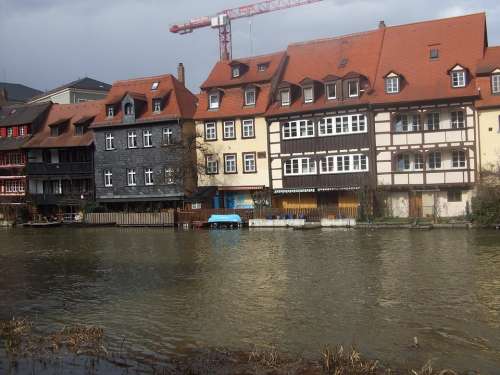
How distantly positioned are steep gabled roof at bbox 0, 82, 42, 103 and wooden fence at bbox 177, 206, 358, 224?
50423 millimetres

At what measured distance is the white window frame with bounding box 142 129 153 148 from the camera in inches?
1893

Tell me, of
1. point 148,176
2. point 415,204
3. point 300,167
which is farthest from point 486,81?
point 148,176

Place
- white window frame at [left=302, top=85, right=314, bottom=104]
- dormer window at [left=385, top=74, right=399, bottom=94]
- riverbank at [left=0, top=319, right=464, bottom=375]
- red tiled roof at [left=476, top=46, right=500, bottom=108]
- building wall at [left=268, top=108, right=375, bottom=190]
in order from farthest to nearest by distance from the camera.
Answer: white window frame at [left=302, top=85, right=314, bottom=104] → building wall at [left=268, top=108, right=375, bottom=190] → dormer window at [left=385, top=74, right=399, bottom=94] → red tiled roof at [left=476, top=46, right=500, bottom=108] → riverbank at [left=0, top=319, right=464, bottom=375]

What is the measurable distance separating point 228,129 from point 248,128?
5.42ft

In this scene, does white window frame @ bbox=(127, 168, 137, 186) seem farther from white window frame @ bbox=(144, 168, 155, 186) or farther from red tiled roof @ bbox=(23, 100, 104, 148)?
red tiled roof @ bbox=(23, 100, 104, 148)

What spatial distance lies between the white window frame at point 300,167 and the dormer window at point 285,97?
3.98 meters

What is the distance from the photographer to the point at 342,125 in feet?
134

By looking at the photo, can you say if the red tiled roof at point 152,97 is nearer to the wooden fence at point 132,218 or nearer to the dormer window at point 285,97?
the wooden fence at point 132,218

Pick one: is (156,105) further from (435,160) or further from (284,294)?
(284,294)

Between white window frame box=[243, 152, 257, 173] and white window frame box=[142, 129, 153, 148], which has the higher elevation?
white window frame box=[142, 129, 153, 148]

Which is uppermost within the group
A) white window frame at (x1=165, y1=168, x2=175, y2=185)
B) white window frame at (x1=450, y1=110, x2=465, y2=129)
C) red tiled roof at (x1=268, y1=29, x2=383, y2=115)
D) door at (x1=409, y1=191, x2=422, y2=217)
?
red tiled roof at (x1=268, y1=29, x2=383, y2=115)

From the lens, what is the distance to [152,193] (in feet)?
157

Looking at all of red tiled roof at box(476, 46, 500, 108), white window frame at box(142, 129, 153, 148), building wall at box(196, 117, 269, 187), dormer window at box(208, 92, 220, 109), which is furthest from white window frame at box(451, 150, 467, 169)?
white window frame at box(142, 129, 153, 148)

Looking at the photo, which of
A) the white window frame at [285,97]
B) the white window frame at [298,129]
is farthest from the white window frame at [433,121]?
the white window frame at [285,97]
